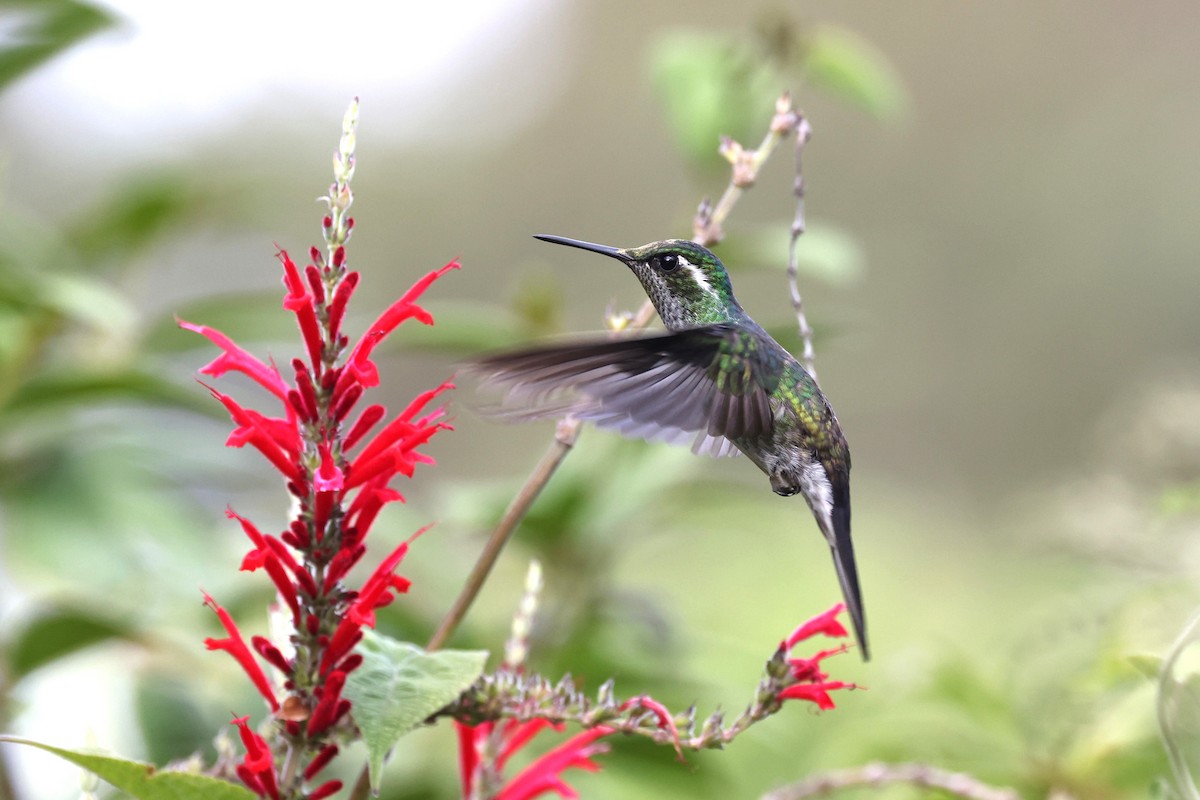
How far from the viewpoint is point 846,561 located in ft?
3.29

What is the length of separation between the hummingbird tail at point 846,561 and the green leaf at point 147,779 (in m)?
0.45

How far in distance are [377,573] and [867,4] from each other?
18.4 feet

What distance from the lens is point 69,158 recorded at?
494cm

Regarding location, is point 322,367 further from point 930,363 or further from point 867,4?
point 867,4

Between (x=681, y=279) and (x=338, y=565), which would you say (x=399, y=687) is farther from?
(x=681, y=279)

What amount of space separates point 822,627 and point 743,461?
9.52 feet

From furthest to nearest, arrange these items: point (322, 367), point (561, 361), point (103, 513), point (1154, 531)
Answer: point (103, 513) → point (1154, 531) → point (561, 361) → point (322, 367)

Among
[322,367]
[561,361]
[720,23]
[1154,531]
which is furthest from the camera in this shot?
[720,23]

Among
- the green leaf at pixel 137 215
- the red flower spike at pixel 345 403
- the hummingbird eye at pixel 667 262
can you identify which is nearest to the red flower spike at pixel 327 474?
the red flower spike at pixel 345 403

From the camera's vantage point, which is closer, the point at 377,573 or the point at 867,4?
the point at 377,573

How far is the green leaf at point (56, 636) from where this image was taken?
137cm

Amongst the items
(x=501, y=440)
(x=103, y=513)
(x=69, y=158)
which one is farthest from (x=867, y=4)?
(x=103, y=513)

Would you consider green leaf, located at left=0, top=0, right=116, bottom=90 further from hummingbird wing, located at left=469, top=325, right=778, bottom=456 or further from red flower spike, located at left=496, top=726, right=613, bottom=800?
red flower spike, located at left=496, top=726, right=613, bottom=800

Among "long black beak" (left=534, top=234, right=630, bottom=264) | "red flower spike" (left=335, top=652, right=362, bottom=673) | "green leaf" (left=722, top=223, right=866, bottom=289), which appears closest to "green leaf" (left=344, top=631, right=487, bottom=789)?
"red flower spike" (left=335, top=652, right=362, bottom=673)
